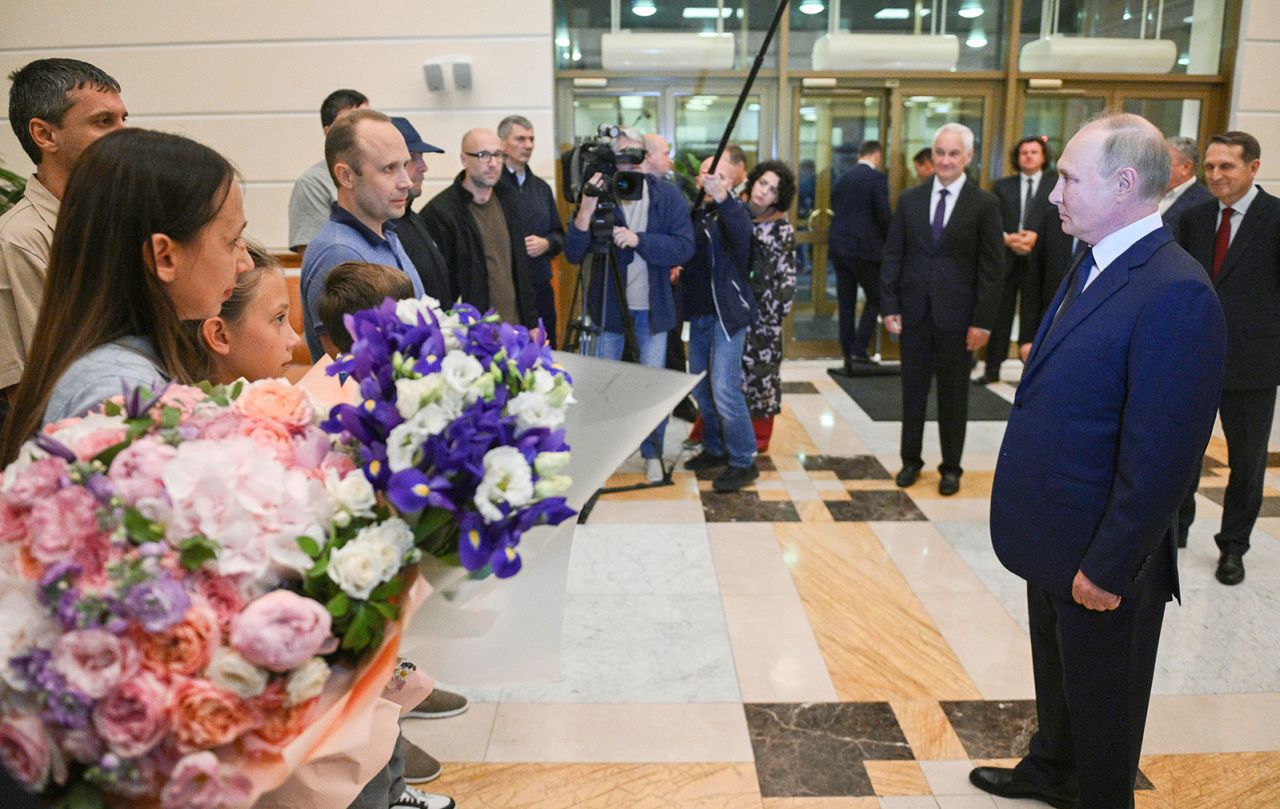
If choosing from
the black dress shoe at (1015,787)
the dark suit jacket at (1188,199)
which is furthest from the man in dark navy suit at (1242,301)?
the black dress shoe at (1015,787)

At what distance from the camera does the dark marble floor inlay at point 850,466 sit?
4.73 metres

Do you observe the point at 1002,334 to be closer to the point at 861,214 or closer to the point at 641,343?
the point at 861,214

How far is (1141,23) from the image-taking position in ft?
23.4

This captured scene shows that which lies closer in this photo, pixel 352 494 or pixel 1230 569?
pixel 352 494

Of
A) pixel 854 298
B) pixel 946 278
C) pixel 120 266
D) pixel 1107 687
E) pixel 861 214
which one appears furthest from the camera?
pixel 854 298

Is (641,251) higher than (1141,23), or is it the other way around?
(1141,23)

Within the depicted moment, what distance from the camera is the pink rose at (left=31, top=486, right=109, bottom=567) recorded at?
0.79 meters

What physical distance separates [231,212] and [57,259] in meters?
0.22

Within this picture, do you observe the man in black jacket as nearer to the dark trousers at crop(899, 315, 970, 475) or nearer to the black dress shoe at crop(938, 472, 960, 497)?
the dark trousers at crop(899, 315, 970, 475)

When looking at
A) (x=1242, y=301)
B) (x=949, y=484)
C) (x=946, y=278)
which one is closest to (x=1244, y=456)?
(x=1242, y=301)

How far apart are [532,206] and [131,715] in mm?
4359

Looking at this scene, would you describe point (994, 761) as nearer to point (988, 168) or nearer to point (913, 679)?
point (913, 679)

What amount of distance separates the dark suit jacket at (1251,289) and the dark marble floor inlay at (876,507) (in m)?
1.32

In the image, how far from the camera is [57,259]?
1.23m
